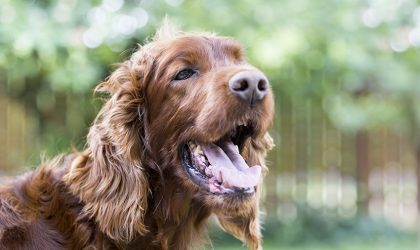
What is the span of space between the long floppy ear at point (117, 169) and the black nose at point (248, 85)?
0.57 m

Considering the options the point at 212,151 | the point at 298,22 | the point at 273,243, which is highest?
the point at 298,22

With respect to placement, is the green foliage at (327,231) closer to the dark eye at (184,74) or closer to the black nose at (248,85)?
the dark eye at (184,74)

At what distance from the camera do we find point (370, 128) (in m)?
12.0

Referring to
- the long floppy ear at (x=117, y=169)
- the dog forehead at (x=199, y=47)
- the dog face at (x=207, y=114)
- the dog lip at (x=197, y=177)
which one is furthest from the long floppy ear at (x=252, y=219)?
the long floppy ear at (x=117, y=169)

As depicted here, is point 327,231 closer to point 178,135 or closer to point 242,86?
point 178,135

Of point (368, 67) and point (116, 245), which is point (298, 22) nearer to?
point (368, 67)

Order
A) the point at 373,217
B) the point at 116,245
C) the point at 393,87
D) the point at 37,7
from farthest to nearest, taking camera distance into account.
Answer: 1. the point at 373,217
2. the point at 393,87
3. the point at 37,7
4. the point at 116,245

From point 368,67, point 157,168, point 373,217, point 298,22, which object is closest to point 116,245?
point 157,168

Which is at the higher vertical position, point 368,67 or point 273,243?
point 368,67

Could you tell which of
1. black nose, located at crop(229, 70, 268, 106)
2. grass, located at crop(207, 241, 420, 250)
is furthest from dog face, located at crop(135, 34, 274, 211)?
grass, located at crop(207, 241, 420, 250)

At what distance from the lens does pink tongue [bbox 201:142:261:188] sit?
11.0 feet

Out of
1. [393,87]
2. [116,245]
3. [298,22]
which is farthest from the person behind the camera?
[393,87]

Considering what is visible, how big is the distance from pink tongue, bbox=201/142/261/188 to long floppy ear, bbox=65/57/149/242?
1.07 feet

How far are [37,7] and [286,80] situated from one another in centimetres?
397
